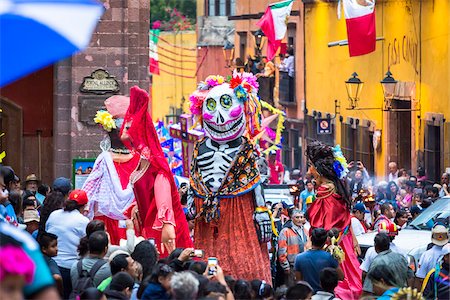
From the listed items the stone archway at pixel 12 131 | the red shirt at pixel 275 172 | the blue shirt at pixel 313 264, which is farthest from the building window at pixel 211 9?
the blue shirt at pixel 313 264

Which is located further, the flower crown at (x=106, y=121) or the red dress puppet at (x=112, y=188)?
the flower crown at (x=106, y=121)

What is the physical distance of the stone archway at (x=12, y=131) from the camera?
23000 millimetres

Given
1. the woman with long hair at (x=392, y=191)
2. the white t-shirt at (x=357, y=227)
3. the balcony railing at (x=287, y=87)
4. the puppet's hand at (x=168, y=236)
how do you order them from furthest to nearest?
the balcony railing at (x=287, y=87), the woman with long hair at (x=392, y=191), the white t-shirt at (x=357, y=227), the puppet's hand at (x=168, y=236)

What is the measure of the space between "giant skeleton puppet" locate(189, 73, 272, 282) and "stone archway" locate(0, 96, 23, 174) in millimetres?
8835

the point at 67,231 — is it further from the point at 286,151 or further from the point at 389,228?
the point at 286,151

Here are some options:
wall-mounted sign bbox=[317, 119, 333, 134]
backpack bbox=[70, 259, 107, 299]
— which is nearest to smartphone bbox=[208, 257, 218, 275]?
backpack bbox=[70, 259, 107, 299]

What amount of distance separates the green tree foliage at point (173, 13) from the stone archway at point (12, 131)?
39.1m

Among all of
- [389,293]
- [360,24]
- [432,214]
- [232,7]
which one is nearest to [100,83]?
[432,214]

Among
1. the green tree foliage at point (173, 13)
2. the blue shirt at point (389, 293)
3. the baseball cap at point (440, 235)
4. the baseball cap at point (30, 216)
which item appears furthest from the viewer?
the green tree foliage at point (173, 13)

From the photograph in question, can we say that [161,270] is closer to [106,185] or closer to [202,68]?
[106,185]

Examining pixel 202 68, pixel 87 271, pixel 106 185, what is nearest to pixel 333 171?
pixel 106 185

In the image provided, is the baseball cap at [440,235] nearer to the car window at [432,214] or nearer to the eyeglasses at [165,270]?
the car window at [432,214]

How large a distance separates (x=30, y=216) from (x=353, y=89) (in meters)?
22.7

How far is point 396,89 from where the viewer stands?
1313 inches
